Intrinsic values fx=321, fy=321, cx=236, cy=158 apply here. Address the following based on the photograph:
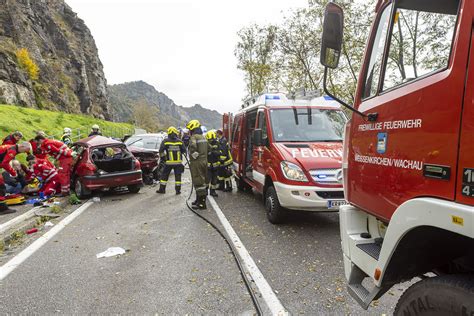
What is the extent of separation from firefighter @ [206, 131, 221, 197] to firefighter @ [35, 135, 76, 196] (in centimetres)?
346

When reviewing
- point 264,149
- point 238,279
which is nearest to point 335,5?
point 238,279

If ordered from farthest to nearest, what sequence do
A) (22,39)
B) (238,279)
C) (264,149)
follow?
(22,39) < (264,149) < (238,279)

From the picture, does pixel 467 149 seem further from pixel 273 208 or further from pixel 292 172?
pixel 273 208

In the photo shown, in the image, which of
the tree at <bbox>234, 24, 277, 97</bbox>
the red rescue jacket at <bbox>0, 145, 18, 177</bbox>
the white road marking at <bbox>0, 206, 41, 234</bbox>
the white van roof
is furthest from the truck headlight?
the tree at <bbox>234, 24, 277, 97</bbox>

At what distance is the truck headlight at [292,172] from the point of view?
5.01 m

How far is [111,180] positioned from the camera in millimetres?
8086

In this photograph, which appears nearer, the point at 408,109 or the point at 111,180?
the point at 408,109

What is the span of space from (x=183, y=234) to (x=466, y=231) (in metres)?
4.44

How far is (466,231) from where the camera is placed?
1348 millimetres

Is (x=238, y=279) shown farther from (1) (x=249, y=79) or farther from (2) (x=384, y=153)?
(1) (x=249, y=79)

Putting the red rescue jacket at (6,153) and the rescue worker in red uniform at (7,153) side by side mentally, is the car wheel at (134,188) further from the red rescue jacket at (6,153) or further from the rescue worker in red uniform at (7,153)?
the red rescue jacket at (6,153)

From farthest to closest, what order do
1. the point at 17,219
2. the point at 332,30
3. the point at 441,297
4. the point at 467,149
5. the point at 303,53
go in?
the point at 303,53 → the point at 17,219 → the point at 332,30 → the point at 441,297 → the point at 467,149

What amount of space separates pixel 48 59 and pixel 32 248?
5155 cm

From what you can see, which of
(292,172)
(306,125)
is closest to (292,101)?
(306,125)
